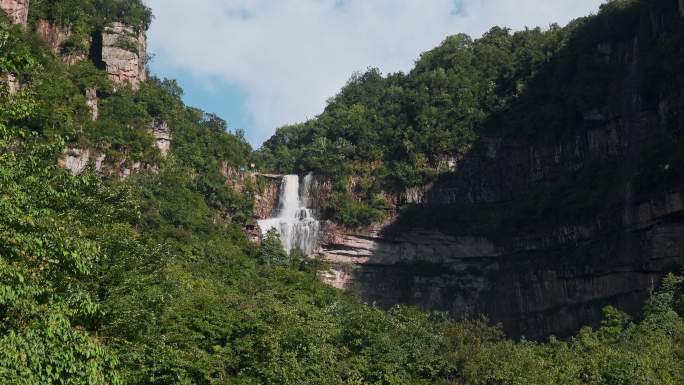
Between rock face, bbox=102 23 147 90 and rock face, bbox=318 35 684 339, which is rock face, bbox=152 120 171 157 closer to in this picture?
rock face, bbox=102 23 147 90

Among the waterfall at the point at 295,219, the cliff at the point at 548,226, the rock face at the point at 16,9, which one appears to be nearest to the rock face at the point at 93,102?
the rock face at the point at 16,9

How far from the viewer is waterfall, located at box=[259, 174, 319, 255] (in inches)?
2457

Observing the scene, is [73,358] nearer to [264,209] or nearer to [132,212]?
[132,212]

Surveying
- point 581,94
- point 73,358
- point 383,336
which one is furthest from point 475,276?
point 73,358

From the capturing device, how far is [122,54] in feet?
211

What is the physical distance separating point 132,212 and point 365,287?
122 ft

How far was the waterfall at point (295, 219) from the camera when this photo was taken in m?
62.4

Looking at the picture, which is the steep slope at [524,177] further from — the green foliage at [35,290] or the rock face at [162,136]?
the green foliage at [35,290]

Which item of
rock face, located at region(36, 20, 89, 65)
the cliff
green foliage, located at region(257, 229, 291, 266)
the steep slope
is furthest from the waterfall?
rock face, located at region(36, 20, 89, 65)

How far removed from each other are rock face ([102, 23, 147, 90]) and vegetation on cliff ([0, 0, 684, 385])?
1.42 metres

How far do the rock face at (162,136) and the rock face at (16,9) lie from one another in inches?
450

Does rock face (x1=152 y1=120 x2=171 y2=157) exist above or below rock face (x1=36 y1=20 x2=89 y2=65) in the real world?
below

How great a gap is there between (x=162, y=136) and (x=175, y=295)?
1296 inches

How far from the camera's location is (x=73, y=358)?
37.8 ft
